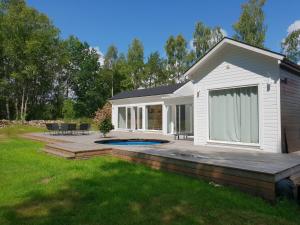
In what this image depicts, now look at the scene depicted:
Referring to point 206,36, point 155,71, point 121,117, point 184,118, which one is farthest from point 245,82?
point 155,71

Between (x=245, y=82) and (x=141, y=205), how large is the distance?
6.10m

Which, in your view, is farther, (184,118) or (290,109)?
(184,118)

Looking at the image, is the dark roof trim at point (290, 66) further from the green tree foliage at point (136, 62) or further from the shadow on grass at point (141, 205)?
the green tree foliage at point (136, 62)

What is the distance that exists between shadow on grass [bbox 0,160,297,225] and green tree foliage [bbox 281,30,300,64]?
2906 centimetres

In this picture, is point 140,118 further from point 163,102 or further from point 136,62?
point 136,62

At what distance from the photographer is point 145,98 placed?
19375 mm

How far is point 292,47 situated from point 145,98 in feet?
68.2

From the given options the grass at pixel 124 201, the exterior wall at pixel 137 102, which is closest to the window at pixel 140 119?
the exterior wall at pixel 137 102

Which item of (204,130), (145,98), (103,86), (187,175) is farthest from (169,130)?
(103,86)

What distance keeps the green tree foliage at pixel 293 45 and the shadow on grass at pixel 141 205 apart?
29061mm

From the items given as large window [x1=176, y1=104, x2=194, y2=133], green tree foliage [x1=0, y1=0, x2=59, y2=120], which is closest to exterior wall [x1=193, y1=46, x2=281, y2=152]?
large window [x1=176, y1=104, x2=194, y2=133]

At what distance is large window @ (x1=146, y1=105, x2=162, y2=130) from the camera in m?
18.6

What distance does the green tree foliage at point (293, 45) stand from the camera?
93.6 ft

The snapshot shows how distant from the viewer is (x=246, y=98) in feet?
28.7
